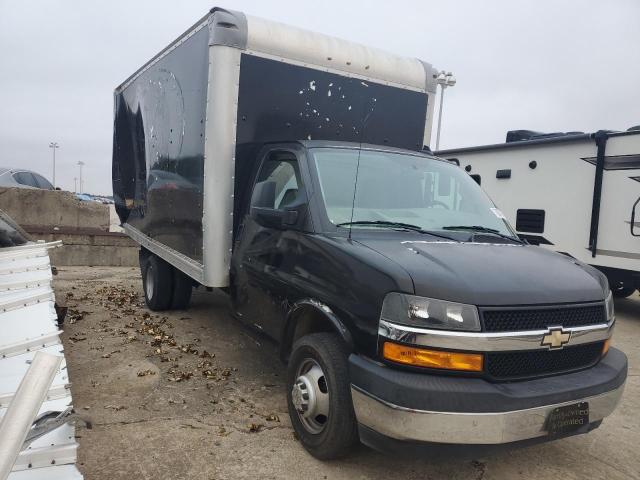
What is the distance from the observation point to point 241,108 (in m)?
4.31

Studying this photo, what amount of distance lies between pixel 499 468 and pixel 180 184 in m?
3.79

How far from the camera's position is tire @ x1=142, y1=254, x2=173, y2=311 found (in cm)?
636

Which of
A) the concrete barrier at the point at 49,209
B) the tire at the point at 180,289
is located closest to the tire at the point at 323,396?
the tire at the point at 180,289

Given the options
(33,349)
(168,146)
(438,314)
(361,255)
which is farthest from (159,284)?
(438,314)

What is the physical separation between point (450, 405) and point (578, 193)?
6891 mm

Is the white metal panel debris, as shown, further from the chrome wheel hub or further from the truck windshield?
the truck windshield

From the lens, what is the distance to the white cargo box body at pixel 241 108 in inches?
168

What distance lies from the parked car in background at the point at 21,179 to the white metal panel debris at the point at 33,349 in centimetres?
908

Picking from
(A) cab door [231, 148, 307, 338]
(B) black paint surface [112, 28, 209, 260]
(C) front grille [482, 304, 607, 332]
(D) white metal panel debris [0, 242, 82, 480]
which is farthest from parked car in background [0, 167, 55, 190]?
(C) front grille [482, 304, 607, 332]

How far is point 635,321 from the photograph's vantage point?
789 centimetres

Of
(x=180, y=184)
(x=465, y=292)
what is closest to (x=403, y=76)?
(x=180, y=184)

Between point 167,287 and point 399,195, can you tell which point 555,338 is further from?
point 167,287

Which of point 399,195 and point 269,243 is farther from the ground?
point 399,195

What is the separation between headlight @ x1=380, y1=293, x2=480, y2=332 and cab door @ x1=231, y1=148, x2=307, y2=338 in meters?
1.13
